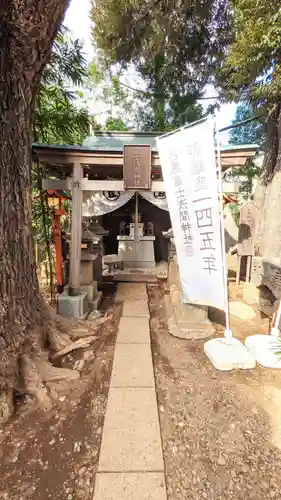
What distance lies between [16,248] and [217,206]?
103 inches

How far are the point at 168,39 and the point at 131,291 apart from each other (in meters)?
10.2

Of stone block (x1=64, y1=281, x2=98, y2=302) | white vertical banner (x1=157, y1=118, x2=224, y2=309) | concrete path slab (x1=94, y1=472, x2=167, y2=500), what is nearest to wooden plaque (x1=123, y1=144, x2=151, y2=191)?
white vertical banner (x1=157, y1=118, x2=224, y2=309)

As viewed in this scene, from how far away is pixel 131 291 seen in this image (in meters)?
6.91

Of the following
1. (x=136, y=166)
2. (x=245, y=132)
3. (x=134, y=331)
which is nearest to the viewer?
(x=134, y=331)

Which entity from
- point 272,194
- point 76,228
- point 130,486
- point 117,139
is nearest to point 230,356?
point 130,486

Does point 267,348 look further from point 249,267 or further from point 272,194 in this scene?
point 272,194

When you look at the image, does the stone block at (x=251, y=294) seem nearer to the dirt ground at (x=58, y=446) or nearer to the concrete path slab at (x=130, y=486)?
the dirt ground at (x=58, y=446)

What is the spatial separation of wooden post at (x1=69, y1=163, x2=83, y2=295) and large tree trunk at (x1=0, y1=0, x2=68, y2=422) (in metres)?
1.77

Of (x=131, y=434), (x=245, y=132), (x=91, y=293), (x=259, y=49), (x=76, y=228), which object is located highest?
(x=245, y=132)

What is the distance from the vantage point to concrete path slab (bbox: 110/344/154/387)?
3.18m

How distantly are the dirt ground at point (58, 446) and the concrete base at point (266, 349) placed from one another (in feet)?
6.66

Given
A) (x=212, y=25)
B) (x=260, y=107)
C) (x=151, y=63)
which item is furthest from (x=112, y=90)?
(x=260, y=107)

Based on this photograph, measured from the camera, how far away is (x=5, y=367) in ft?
9.43

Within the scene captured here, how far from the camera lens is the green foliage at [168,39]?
9.40 meters
